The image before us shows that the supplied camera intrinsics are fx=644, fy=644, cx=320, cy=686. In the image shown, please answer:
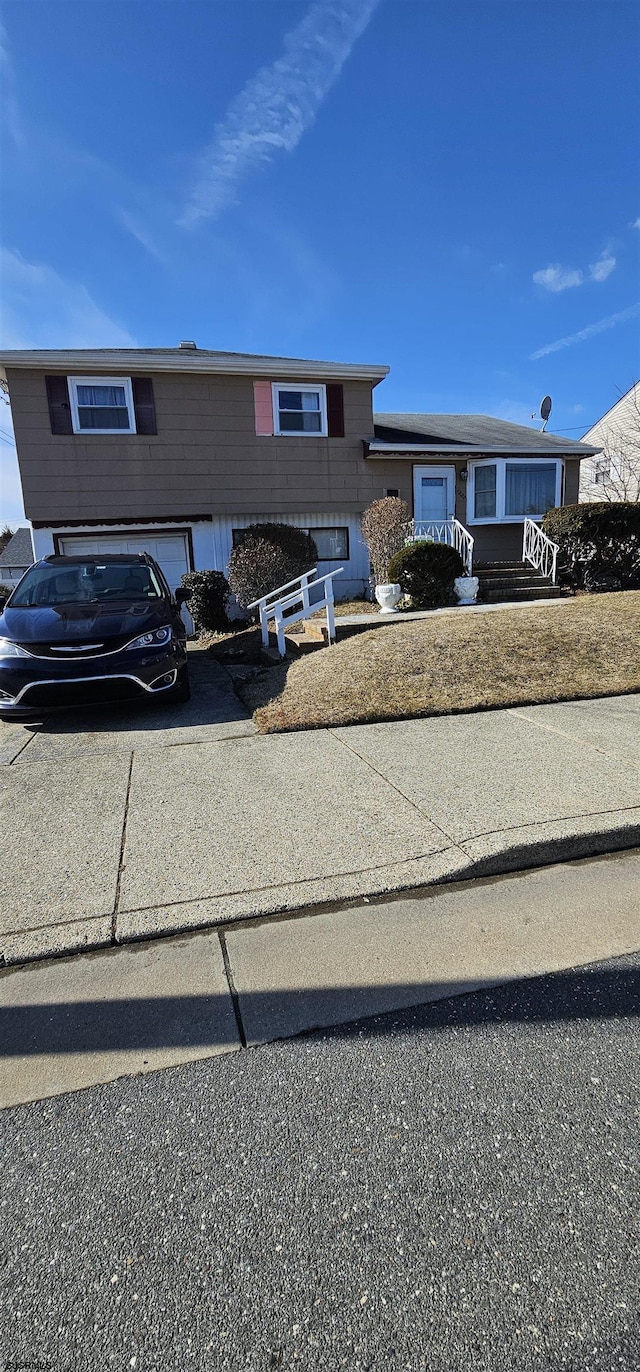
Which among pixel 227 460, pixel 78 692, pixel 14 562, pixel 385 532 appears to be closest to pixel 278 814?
pixel 78 692

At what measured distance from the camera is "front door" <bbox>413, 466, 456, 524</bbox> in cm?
1426

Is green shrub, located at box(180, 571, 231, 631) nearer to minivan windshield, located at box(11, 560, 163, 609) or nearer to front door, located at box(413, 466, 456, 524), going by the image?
minivan windshield, located at box(11, 560, 163, 609)

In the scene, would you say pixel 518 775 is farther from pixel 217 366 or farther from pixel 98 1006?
pixel 217 366

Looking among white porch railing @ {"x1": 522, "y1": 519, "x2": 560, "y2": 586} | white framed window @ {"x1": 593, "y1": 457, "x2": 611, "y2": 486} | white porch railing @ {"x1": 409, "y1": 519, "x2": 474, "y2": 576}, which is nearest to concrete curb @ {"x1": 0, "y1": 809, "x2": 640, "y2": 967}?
white porch railing @ {"x1": 522, "y1": 519, "x2": 560, "y2": 586}

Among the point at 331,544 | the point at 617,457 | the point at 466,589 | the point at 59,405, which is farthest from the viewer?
the point at 617,457

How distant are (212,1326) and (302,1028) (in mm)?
861

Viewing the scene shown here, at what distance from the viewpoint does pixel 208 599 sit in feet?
38.3

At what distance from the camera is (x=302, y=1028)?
2146 mm

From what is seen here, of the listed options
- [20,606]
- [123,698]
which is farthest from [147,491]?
[123,698]

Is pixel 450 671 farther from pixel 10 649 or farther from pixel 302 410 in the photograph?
pixel 302 410

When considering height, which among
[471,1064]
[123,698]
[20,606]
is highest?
[20,606]

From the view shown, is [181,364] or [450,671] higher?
[181,364]

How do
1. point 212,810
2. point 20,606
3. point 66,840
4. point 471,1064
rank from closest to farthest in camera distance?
point 471,1064, point 66,840, point 212,810, point 20,606

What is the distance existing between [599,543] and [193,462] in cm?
793
